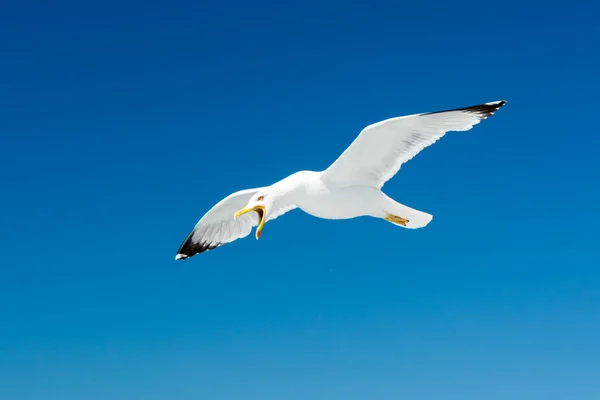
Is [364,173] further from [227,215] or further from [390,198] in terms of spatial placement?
[227,215]

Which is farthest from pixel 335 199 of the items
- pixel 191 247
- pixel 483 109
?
pixel 191 247

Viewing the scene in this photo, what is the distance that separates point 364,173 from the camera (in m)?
7.57

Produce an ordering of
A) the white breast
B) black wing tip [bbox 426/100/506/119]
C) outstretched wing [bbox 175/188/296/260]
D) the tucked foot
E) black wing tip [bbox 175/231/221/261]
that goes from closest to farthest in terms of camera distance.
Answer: black wing tip [bbox 426/100/506/119] < the white breast < the tucked foot < outstretched wing [bbox 175/188/296/260] < black wing tip [bbox 175/231/221/261]

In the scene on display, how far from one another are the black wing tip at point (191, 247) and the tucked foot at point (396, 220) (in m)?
2.62

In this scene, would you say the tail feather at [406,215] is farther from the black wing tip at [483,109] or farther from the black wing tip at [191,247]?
the black wing tip at [191,247]

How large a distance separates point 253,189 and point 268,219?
1.38ft

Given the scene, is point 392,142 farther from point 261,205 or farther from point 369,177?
point 261,205

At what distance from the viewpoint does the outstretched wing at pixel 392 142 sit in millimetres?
6930

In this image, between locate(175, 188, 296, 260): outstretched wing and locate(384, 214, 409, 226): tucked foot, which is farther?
locate(175, 188, 296, 260): outstretched wing

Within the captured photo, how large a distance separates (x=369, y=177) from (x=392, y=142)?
1.77ft

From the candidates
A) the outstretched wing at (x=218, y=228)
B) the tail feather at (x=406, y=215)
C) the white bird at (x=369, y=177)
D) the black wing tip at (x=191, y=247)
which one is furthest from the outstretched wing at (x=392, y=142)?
the black wing tip at (x=191, y=247)

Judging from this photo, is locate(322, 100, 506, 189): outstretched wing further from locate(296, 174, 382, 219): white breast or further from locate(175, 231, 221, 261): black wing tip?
locate(175, 231, 221, 261): black wing tip

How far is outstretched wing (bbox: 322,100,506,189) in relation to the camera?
6.93 meters

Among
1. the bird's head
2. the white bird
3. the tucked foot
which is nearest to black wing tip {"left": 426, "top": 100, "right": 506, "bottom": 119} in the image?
the white bird
